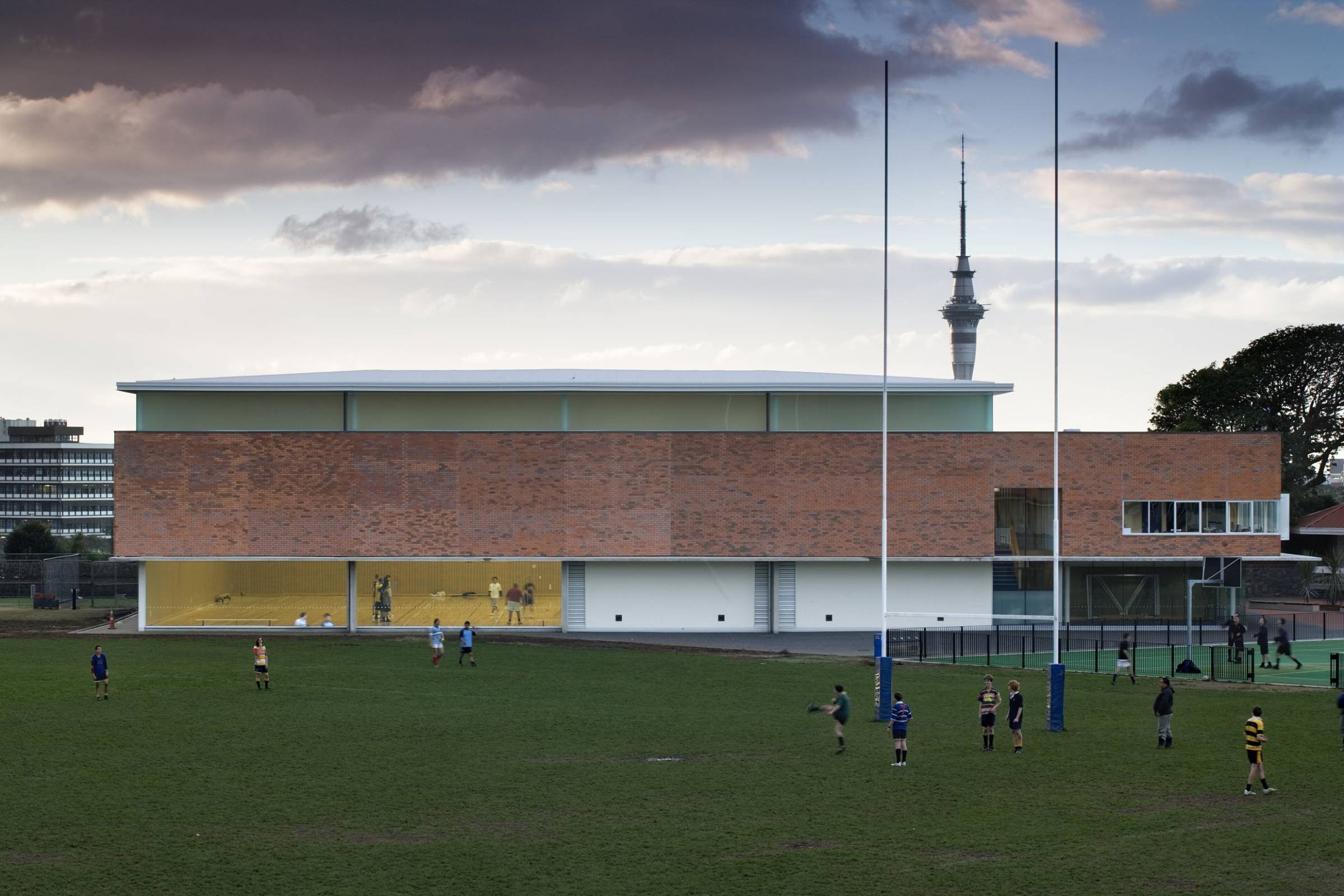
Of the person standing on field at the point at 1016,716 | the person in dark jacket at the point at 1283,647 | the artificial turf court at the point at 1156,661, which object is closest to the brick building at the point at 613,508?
the artificial turf court at the point at 1156,661

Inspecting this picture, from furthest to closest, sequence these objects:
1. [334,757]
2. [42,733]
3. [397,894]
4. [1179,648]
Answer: [1179,648], [42,733], [334,757], [397,894]

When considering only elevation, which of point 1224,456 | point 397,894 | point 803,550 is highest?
point 1224,456

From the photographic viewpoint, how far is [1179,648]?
4881cm

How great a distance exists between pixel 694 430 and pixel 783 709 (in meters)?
24.4

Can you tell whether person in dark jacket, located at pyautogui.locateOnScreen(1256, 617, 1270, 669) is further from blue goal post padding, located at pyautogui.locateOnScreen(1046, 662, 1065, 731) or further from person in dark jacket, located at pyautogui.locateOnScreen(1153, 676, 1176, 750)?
person in dark jacket, located at pyautogui.locateOnScreen(1153, 676, 1176, 750)

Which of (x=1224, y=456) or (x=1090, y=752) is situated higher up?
(x=1224, y=456)

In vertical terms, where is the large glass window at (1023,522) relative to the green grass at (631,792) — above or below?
above

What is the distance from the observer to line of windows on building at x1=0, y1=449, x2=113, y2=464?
17788 centimetres

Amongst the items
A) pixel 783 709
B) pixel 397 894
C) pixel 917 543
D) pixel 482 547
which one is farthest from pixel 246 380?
pixel 397 894

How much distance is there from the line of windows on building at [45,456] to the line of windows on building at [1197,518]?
15769 centimetres

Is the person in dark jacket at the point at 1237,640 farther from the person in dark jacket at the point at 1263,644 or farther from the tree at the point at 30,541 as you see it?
the tree at the point at 30,541

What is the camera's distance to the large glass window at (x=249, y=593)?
5497 centimetres

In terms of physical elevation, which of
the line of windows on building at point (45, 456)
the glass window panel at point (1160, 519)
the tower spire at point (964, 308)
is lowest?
the glass window panel at point (1160, 519)

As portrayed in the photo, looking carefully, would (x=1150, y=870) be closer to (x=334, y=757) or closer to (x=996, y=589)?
(x=334, y=757)
